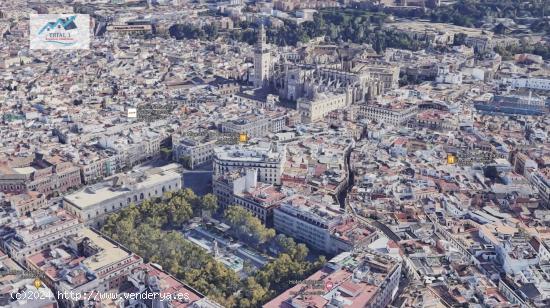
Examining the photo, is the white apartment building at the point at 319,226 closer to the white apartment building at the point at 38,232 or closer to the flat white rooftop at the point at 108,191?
the flat white rooftop at the point at 108,191

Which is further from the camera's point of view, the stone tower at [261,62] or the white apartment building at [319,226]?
the stone tower at [261,62]

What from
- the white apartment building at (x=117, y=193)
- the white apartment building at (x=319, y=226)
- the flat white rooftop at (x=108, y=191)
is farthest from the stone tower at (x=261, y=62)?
the white apartment building at (x=319, y=226)

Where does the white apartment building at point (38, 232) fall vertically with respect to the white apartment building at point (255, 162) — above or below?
below

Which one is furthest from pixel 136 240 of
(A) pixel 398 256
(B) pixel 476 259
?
(B) pixel 476 259

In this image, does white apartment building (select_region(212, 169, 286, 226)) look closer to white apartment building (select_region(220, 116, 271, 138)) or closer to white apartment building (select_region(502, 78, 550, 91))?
white apartment building (select_region(220, 116, 271, 138))

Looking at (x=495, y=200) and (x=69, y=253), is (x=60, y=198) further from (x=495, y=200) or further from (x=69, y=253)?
(x=495, y=200)

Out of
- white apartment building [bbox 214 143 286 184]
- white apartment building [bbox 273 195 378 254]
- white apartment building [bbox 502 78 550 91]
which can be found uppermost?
white apartment building [bbox 502 78 550 91]

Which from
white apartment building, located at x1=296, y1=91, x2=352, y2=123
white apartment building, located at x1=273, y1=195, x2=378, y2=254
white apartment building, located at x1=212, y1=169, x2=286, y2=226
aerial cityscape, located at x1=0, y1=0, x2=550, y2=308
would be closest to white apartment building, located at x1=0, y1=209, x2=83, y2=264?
aerial cityscape, located at x1=0, y1=0, x2=550, y2=308
